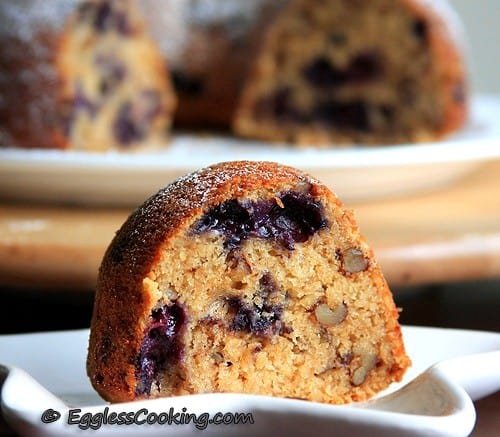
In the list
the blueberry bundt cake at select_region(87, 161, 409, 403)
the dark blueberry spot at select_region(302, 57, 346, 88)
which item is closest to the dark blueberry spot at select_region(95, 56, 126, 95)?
the dark blueberry spot at select_region(302, 57, 346, 88)

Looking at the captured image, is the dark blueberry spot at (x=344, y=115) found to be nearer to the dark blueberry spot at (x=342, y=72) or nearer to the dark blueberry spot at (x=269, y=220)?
the dark blueberry spot at (x=342, y=72)

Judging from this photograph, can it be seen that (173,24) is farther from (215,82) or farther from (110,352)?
(110,352)

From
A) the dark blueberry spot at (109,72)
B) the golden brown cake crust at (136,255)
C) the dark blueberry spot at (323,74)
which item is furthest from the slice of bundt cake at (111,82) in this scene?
the golden brown cake crust at (136,255)

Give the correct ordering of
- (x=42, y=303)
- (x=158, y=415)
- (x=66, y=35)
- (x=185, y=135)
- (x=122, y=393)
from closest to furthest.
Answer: (x=158, y=415) → (x=122, y=393) → (x=42, y=303) → (x=66, y=35) → (x=185, y=135)

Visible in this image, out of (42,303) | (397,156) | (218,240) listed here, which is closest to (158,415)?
(218,240)

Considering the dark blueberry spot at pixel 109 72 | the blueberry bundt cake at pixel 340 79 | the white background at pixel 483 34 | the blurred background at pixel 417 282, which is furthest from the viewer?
the white background at pixel 483 34

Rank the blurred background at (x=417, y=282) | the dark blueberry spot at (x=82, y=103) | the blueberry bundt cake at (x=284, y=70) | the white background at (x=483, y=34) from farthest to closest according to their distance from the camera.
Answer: the white background at (x=483, y=34) < the blueberry bundt cake at (x=284, y=70) < the dark blueberry spot at (x=82, y=103) < the blurred background at (x=417, y=282)
